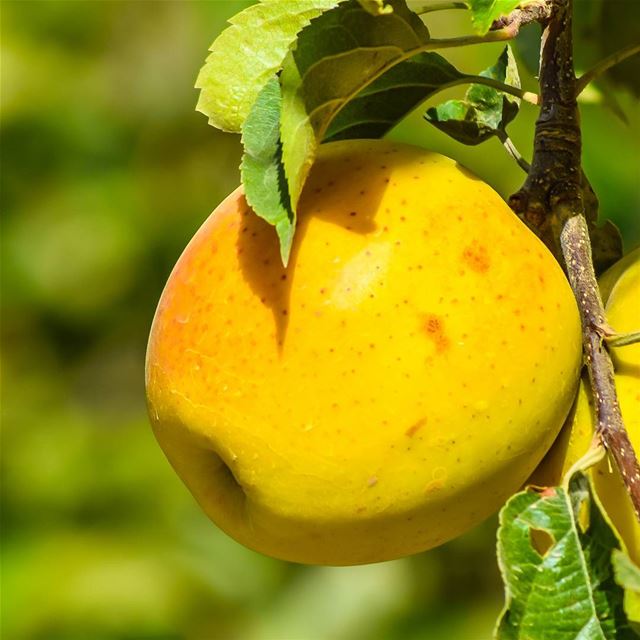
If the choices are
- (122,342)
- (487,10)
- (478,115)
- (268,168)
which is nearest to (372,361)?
(268,168)

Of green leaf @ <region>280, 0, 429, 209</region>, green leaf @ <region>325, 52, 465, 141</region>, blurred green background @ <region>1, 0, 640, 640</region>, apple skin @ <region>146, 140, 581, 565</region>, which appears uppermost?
green leaf @ <region>280, 0, 429, 209</region>

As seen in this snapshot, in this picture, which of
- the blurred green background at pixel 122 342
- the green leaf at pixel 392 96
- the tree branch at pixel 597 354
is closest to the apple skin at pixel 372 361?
the tree branch at pixel 597 354

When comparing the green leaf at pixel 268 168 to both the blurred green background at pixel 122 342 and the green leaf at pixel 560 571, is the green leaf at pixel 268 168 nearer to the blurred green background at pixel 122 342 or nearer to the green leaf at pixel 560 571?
the green leaf at pixel 560 571

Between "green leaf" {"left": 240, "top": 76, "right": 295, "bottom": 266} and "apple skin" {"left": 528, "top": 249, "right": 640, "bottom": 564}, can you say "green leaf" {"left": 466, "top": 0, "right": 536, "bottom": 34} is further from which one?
"apple skin" {"left": 528, "top": 249, "right": 640, "bottom": 564}

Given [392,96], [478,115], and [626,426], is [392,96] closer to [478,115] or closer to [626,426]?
[478,115]

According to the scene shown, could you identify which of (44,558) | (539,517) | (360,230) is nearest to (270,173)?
(360,230)

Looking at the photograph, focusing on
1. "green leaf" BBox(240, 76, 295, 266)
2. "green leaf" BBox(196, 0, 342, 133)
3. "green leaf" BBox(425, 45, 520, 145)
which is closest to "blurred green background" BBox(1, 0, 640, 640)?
"green leaf" BBox(425, 45, 520, 145)
